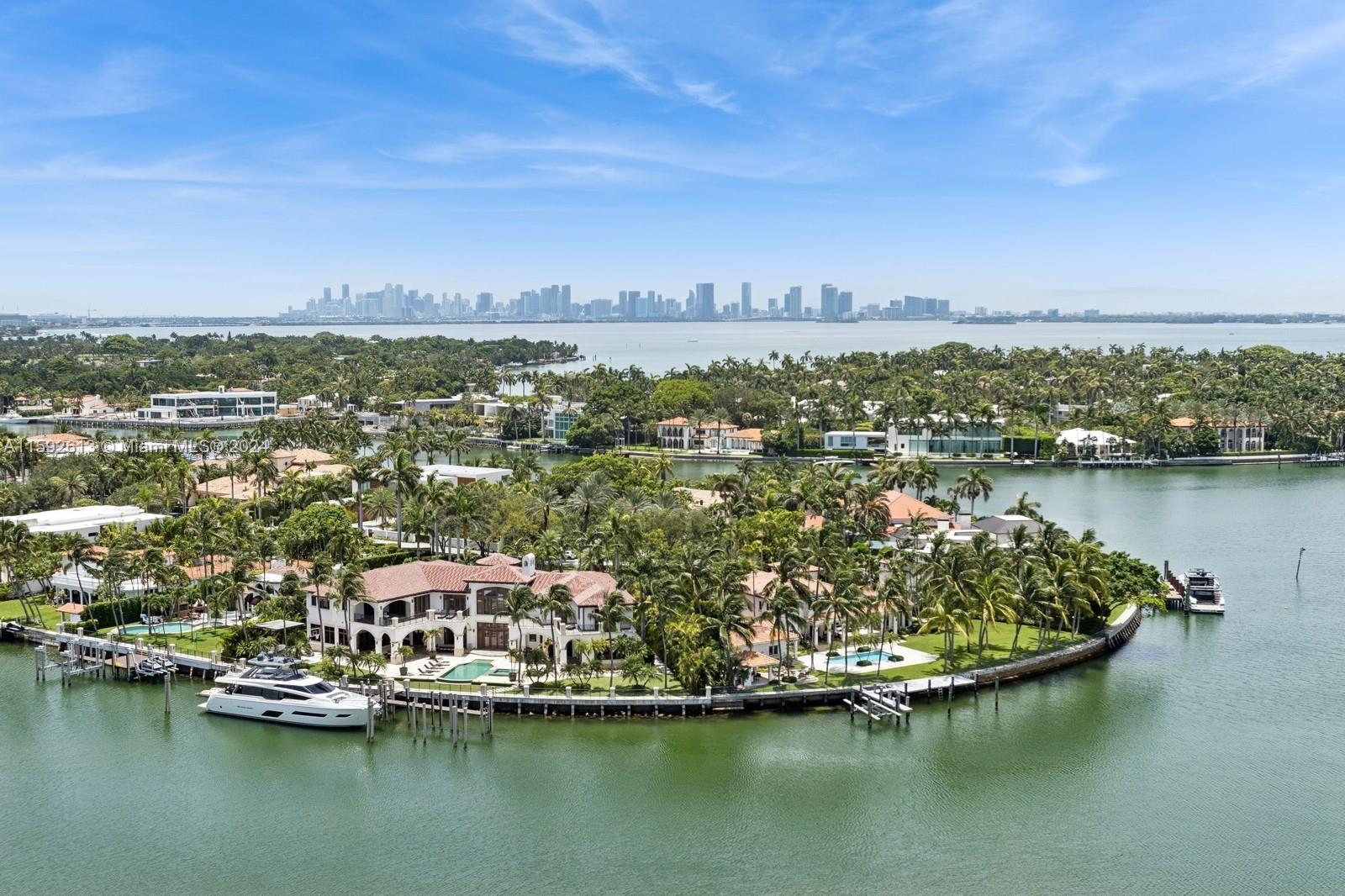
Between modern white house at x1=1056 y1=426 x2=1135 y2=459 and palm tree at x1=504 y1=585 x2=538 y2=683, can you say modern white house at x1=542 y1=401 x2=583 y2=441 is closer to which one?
modern white house at x1=1056 y1=426 x2=1135 y2=459

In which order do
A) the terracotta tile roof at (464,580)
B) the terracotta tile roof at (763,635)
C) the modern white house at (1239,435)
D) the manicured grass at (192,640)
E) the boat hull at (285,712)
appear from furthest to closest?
the modern white house at (1239,435) → the manicured grass at (192,640) → the terracotta tile roof at (464,580) → the terracotta tile roof at (763,635) → the boat hull at (285,712)

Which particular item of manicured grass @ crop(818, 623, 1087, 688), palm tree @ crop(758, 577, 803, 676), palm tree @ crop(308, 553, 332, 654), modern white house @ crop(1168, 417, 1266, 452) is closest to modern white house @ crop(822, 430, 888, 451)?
Answer: modern white house @ crop(1168, 417, 1266, 452)

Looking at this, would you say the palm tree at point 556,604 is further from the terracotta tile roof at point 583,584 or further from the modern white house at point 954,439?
the modern white house at point 954,439

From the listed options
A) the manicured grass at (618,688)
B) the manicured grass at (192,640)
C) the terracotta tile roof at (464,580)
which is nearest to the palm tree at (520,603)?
the manicured grass at (618,688)

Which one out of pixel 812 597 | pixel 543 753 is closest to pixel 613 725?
pixel 543 753

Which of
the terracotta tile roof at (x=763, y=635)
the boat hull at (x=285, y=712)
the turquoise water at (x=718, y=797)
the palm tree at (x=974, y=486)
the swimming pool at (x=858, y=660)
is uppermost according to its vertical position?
the palm tree at (x=974, y=486)

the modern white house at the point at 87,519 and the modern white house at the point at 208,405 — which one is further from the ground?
the modern white house at the point at 208,405

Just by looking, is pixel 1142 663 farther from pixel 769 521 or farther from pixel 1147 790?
pixel 769 521

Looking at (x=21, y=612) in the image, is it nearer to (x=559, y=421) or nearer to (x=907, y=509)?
(x=907, y=509)
